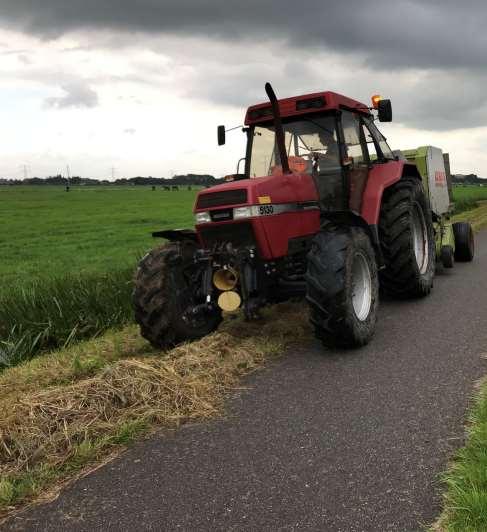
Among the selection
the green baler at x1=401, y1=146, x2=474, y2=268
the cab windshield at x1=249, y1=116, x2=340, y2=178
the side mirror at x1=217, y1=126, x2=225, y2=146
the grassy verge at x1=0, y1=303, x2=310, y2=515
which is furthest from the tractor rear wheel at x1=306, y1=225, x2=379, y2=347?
the green baler at x1=401, y1=146, x2=474, y2=268

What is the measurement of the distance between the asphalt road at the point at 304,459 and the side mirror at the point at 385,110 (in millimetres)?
2937

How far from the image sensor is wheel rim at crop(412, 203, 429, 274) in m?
7.30

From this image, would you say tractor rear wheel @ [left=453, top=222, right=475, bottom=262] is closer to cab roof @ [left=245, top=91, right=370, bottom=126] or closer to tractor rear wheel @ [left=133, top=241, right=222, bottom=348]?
cab roof @ [left=245, top=91, right=370, bottom=126]

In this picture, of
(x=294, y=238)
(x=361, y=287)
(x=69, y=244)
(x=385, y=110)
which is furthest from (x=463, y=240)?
(x=69, y=244)

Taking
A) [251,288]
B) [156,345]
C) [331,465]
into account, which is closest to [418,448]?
[331,465]

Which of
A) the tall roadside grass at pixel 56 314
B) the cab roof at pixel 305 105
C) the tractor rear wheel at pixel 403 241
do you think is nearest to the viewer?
the cab roof at pixel 305 105

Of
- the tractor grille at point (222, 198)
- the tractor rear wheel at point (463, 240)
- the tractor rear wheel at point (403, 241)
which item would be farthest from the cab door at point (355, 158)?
the tractor rear wheel at point (463, 240)

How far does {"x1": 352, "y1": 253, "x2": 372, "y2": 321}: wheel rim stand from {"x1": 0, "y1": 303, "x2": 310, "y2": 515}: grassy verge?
1.96 ft

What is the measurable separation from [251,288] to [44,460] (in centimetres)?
248

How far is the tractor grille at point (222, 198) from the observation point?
5.02 metres

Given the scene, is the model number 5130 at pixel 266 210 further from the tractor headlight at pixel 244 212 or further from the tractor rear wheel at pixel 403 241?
the tractor rear wheel at pixel 403 241

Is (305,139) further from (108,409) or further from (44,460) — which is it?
(44,460)

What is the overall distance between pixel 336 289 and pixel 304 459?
1.86 metres

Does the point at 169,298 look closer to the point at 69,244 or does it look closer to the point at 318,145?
the point at 318,145
